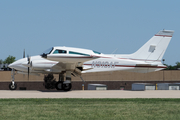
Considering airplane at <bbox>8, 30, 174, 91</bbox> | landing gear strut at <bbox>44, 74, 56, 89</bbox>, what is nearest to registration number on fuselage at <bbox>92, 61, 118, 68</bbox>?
airplane at <bbox>8, 30, 174, 91</bbox>

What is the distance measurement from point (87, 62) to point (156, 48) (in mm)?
7471

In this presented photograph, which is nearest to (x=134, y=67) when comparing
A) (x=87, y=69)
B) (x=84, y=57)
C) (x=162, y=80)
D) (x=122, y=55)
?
(x=122, y=55)

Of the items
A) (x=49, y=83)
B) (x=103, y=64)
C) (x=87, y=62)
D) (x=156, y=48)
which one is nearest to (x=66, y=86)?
(x=87, y=62)

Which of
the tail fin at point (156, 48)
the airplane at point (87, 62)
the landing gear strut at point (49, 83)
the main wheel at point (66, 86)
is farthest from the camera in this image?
the landing gear strut at point (49, 83)

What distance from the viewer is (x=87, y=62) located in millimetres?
25641

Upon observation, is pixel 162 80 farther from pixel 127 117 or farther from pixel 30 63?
pixel 127 117

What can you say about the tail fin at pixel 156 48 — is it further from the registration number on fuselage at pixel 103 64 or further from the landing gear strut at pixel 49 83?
the landing gear strut at pixel 49 83

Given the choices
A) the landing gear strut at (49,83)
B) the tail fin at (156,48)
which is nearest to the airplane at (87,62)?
the tail fin at (156,48)

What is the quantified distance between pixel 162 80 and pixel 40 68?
95.9 ft

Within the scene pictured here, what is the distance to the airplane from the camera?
21406 mm

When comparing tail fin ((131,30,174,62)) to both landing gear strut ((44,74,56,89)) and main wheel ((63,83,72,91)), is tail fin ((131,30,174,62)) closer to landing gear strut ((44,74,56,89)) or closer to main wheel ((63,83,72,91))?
main wheel ((63,83,72,91))

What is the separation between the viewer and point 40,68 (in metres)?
23.9

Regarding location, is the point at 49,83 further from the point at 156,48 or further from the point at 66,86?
the point at 156,48

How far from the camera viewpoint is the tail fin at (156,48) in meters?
26.8
